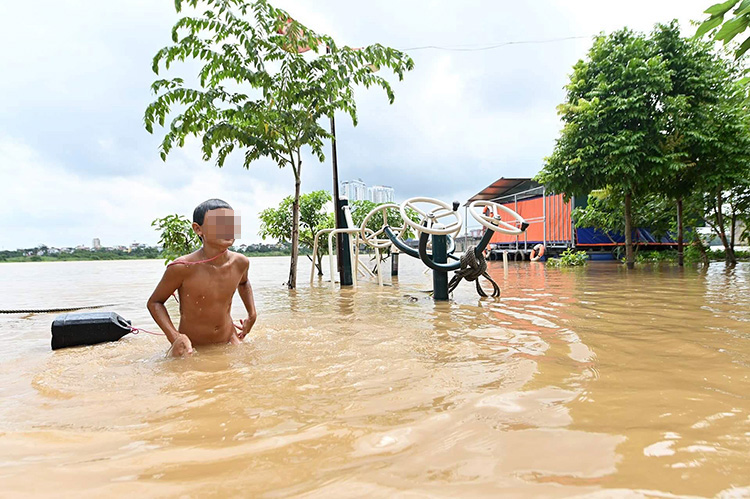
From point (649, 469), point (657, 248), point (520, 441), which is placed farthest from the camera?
point (657, 248)

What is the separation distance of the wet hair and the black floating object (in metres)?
1.37

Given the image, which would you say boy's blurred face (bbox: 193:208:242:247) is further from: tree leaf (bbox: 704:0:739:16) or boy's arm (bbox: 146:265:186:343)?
tree leaf (bbox: 704:0:739:16)

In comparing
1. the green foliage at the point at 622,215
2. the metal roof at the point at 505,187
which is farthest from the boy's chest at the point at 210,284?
the metal roof at the point at 505,187

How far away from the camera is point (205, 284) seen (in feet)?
8.30

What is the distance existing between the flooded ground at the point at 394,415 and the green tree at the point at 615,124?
742 cm

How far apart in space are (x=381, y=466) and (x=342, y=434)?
0.76ft

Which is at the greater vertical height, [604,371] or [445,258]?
[445,258]

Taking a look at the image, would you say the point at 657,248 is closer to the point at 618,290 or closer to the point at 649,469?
the point at 618,290

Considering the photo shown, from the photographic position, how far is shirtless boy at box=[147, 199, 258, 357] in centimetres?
242

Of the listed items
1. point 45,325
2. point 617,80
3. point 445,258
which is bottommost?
point 45,325

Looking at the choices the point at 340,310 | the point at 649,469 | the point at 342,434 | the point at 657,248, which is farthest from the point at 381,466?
the point at 657,248

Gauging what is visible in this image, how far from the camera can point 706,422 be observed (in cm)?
129

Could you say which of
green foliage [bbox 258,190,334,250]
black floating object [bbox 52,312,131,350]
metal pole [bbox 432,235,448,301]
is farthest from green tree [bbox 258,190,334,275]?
black floating object [bbox 52,312,131,350]

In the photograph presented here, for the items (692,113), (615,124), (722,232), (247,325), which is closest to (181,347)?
(247,325)
